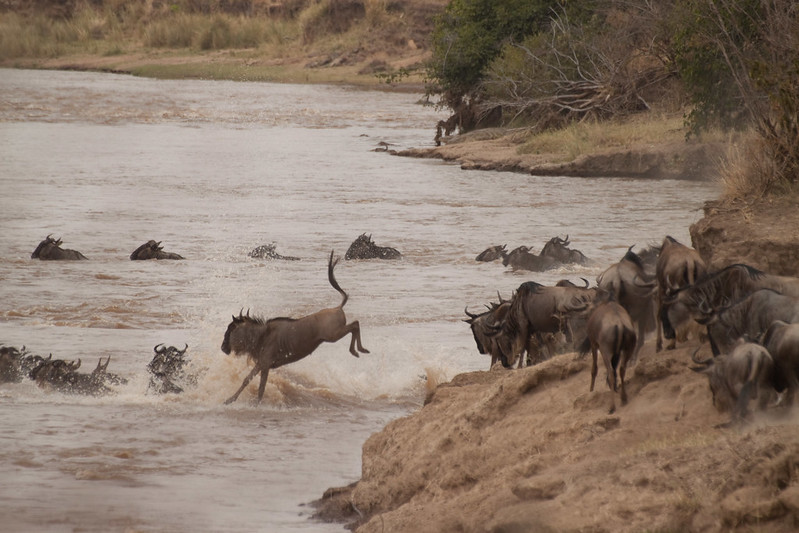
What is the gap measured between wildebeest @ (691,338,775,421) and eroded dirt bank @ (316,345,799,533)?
0.30 feet

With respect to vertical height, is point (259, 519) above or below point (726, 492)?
below

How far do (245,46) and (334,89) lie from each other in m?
Answer: 19.7

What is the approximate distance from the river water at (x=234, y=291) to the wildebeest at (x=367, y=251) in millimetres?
345

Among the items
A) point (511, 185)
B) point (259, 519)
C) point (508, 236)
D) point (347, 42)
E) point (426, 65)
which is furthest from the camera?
point (347, 42)

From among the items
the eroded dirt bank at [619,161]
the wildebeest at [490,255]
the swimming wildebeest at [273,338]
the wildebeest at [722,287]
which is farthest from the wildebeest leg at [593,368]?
the eroded dirt bank at [619,161]

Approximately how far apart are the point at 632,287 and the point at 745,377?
1813 millimetres

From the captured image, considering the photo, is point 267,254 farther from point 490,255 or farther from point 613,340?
point 613,340

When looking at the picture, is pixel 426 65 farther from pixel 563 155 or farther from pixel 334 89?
pixel 334 89

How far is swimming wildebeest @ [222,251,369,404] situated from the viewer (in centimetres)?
970

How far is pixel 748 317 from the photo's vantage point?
6.12 m

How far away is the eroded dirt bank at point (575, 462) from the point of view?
4734mm

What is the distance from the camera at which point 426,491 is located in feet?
20.6

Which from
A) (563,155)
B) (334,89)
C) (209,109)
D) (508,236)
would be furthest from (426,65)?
(334,89)

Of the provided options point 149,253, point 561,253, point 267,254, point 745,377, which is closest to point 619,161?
point 561,253
